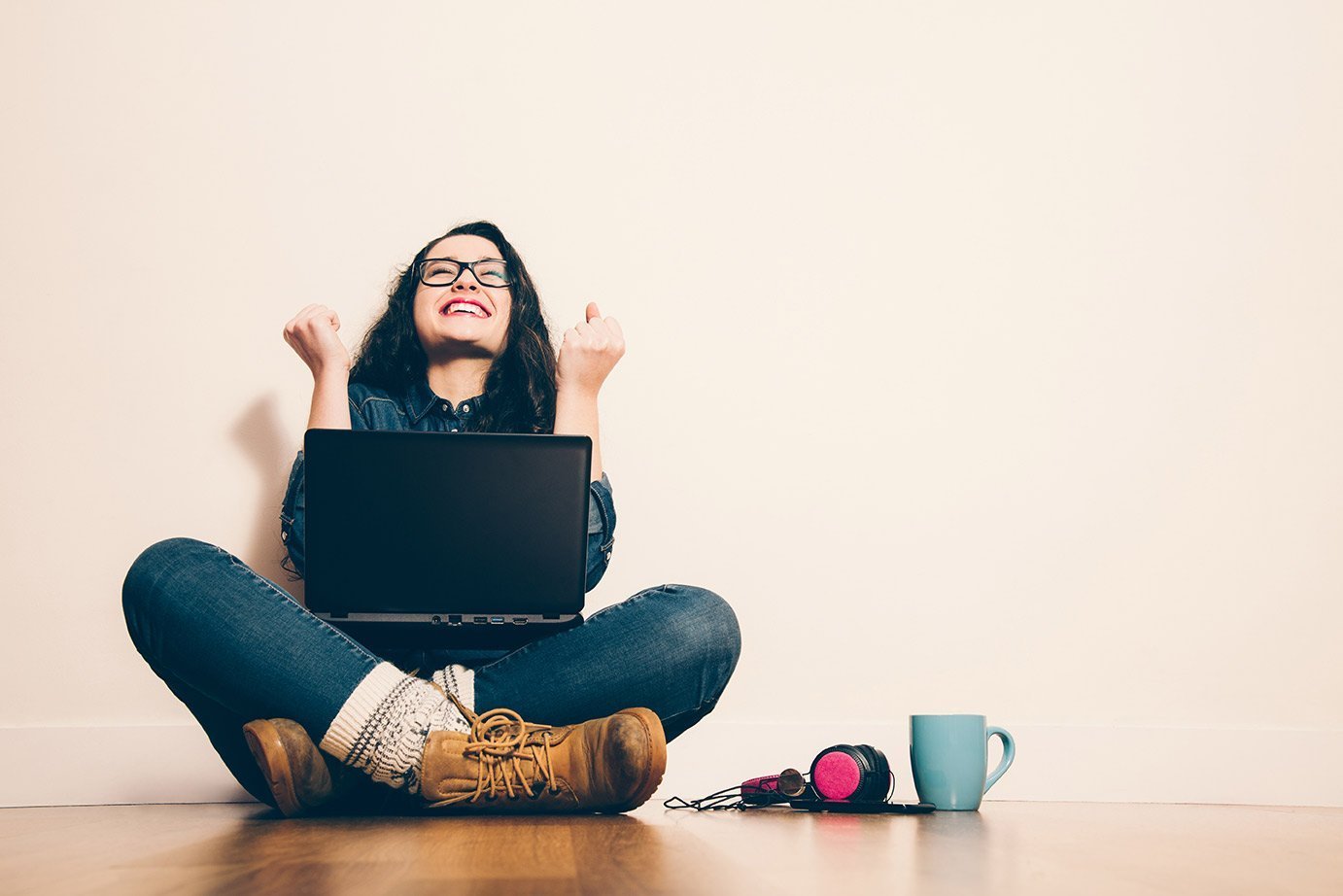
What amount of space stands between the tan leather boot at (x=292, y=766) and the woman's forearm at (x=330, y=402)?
1.65ft

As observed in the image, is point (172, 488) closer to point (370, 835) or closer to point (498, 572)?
point (498, 572)

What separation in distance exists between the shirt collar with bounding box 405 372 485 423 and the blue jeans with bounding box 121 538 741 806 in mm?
444

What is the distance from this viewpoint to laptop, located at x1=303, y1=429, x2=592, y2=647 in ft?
4.28

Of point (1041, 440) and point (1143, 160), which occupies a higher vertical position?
point (1143, 160)

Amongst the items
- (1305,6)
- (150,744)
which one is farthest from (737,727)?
(1305,6)

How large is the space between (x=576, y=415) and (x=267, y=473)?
0.61 metres

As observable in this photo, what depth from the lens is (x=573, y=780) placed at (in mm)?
1166

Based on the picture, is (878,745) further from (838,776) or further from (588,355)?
(588,355)

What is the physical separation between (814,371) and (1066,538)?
536mm

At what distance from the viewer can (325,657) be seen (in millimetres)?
1196

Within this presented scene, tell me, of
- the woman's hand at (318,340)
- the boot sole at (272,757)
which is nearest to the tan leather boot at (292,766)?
the boot sole at (272,757)

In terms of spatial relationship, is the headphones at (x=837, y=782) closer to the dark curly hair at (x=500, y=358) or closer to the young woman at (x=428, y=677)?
the young woman at (x=428, y=677)

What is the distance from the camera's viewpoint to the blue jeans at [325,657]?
120 cm

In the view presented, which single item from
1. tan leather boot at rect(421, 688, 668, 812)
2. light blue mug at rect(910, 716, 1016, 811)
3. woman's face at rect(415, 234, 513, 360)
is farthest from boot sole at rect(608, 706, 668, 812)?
woman's face at rect(415, 234, 513, 360)
